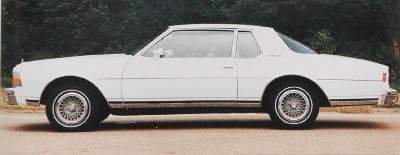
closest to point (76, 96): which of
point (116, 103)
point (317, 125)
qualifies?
point (116, 103)

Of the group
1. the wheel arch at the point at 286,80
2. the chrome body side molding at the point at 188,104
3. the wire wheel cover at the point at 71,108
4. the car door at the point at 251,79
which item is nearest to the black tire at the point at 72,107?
the wire wheel cover at the point at 71,108

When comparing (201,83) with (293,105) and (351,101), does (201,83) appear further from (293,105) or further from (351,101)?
(351,101)

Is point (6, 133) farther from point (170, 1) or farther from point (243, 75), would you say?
point (170, 1)

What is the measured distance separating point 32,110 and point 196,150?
6.39 meters

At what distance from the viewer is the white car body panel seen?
29.3 feet

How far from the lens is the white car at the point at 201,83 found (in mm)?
8922

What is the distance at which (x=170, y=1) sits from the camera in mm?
36469

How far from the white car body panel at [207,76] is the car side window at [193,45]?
0.10 m

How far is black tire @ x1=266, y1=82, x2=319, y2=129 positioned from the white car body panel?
15cm

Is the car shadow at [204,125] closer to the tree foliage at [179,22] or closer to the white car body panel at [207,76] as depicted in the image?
→ the white car body panel at [207,76]

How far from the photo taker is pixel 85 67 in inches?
355

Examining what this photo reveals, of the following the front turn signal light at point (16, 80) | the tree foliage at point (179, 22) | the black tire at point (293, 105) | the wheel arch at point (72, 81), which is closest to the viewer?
the black tire at point (293, 105)

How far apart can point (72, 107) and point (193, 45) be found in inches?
66.9

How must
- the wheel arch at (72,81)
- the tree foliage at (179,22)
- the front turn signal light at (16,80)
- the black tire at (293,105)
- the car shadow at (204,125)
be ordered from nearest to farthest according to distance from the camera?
the black tire at (293,105) < the wheel arch at (72,81) < the front turn signal light at (16,80) < the car shadow at (204,125) < the tree foliage at (179,22)
